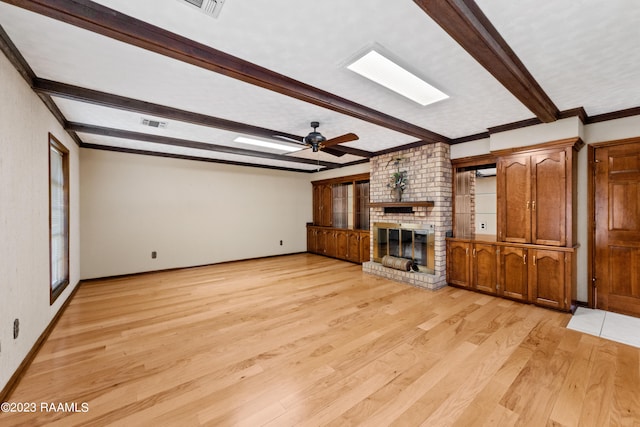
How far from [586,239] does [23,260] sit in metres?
6.32

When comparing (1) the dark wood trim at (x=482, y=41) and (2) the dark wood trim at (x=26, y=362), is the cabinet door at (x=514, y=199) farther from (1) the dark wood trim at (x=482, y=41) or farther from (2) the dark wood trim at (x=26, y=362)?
(2) the dark wood trim at (x=26, y=362)

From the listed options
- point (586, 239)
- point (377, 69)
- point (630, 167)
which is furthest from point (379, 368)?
point (630, 167)

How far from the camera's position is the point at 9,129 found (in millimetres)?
2066

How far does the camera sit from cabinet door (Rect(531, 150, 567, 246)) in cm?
345

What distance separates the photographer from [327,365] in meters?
2.31

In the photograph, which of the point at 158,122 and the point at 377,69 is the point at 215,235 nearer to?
the point at 158,122

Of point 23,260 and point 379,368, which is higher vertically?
point 23,260

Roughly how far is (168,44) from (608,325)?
5.18 m

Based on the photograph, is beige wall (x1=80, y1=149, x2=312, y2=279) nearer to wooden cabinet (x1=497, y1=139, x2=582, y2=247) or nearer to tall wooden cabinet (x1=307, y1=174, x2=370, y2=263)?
tall wooden cabinet (x1=307, y1=174, x2=370, y2=263)

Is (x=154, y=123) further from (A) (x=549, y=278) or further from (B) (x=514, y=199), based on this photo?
(A) (x=549, y=278)

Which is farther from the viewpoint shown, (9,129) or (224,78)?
(224,78)

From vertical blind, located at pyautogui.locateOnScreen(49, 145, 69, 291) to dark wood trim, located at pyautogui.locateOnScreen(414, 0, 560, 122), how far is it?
4.61 meters

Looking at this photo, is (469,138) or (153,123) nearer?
(153,123)

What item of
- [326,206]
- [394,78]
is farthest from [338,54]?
[326,206]
